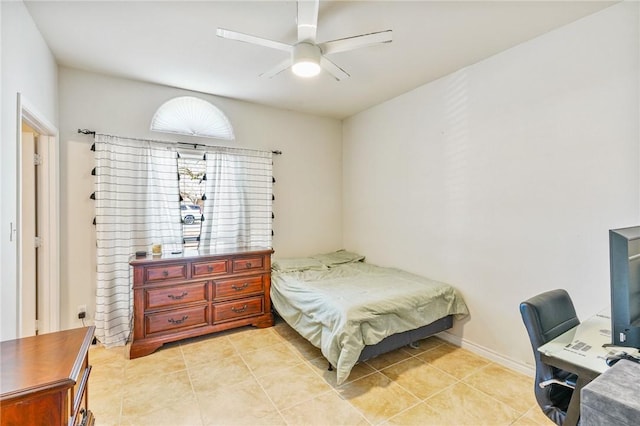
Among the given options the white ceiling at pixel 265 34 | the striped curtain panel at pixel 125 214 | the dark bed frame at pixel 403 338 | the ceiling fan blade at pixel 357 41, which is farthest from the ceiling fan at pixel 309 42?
the dark bed frame at pixel 403 338

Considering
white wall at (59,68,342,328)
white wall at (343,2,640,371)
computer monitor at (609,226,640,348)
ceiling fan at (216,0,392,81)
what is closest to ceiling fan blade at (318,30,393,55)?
ceiling fan at (216,0,392,81)

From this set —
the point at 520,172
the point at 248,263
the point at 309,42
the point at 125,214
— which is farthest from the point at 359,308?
the point at 125,214

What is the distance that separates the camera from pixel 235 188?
3.53m

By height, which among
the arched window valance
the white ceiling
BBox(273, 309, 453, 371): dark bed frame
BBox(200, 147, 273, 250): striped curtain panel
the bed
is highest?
the white ceiling

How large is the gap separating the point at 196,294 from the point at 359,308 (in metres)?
1.66

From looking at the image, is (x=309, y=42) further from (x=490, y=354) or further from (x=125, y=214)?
(x=490, y=354)

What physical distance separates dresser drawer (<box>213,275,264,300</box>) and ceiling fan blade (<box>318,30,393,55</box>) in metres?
2.31

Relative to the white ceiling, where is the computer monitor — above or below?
below

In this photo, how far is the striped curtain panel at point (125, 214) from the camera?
2.81 m

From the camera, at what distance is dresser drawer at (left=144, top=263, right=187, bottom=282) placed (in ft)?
8.92

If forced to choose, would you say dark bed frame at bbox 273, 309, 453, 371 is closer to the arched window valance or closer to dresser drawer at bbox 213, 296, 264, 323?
dresser drawer at bbox 213, 296, 264, 323

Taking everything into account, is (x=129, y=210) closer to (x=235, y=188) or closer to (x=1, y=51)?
(x=235, y=188)

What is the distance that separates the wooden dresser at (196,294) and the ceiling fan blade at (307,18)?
2.11 m

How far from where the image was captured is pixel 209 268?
299cm
